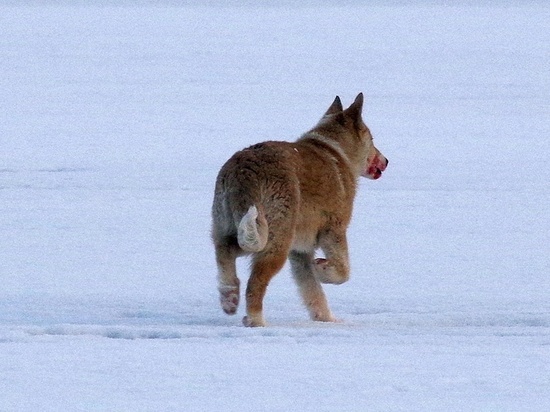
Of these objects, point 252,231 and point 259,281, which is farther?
point 259,281

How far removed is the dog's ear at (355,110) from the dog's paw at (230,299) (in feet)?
5.20

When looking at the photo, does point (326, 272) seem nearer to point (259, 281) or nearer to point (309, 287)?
point (309, 287)

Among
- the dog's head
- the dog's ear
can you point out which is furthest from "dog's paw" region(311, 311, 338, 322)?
the dog's ear

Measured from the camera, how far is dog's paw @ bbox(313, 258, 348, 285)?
6505 millimetres

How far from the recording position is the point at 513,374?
4.81 metres

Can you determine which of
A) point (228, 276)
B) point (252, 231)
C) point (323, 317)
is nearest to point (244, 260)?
point (323, 317)

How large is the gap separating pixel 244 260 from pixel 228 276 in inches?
104

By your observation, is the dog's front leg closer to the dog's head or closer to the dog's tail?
the dog's tail

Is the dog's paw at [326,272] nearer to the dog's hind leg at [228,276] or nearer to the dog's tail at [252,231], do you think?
the dog's hind leg at [228,276]

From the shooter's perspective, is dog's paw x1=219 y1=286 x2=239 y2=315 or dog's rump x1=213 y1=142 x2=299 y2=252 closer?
dog's rump x1=213 y1=142 x2=299 y2=252

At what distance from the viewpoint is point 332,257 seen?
651 centimetres

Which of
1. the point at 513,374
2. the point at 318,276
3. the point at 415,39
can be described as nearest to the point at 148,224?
the point at 318,276

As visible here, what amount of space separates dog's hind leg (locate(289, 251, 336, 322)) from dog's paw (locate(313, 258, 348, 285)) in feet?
0.55

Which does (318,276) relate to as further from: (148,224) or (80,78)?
(80,78)
